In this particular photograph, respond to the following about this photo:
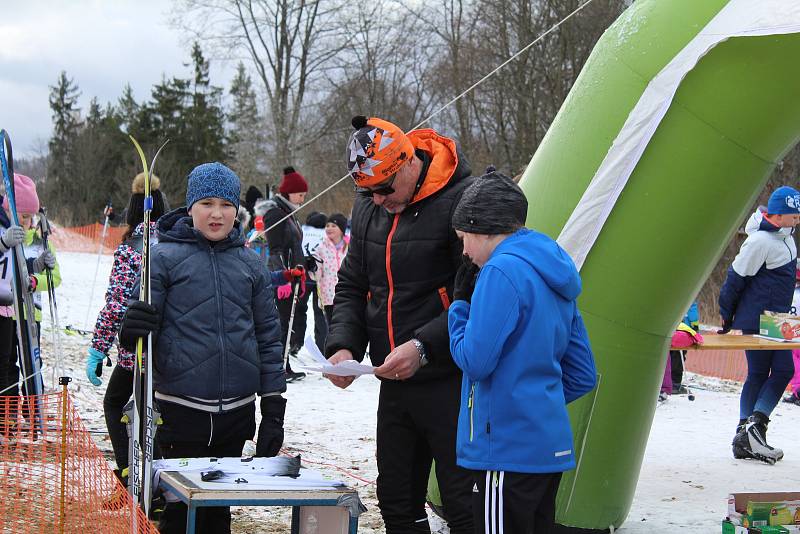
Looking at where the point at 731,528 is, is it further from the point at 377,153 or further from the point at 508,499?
the point at 377,153

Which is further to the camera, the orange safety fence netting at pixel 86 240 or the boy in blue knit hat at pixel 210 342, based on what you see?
the orange safety fence netting at pixel 86 240

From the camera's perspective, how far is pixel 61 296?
17797mm

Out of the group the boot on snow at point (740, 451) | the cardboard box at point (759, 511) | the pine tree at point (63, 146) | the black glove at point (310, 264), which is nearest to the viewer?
the cardboard box at point (759, 511)

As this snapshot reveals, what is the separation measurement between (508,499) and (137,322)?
1530mm

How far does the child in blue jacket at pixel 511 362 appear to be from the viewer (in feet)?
9.81

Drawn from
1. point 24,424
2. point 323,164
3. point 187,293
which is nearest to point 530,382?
point 187,293

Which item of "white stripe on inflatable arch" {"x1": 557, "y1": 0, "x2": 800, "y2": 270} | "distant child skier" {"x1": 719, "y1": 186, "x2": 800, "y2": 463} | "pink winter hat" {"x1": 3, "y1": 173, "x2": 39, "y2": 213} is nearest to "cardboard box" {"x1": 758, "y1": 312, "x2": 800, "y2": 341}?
"distant child skier" {"x1": 719, "y1": 186, "x2": 800, "y2": 463}

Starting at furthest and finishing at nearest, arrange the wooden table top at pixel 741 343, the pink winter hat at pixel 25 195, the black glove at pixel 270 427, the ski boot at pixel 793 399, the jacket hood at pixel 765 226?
the ski boot at pixel 793 399 → the jacket hood at pixel 765 226 → the pink winter hat at pixel 25 195 → the wooden table top at pixel 741 343 → the black glove at pixel 270 427

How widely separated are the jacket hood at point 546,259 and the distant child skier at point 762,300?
4432mm

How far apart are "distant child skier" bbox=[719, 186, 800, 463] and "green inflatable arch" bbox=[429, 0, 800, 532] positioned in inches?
110

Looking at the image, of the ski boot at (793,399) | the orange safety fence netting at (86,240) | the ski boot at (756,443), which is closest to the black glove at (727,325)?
the ski boot at (756,443)

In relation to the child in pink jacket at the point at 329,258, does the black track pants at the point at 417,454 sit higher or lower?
lower

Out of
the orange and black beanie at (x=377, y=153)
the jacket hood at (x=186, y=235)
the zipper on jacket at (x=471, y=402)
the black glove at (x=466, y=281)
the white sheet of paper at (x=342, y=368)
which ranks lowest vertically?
the zipper on jacket at (x=471, y=402)

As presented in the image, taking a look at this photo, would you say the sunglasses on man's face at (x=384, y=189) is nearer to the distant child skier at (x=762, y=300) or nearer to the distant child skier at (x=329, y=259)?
the distant child skier at (x=762, y=300)
